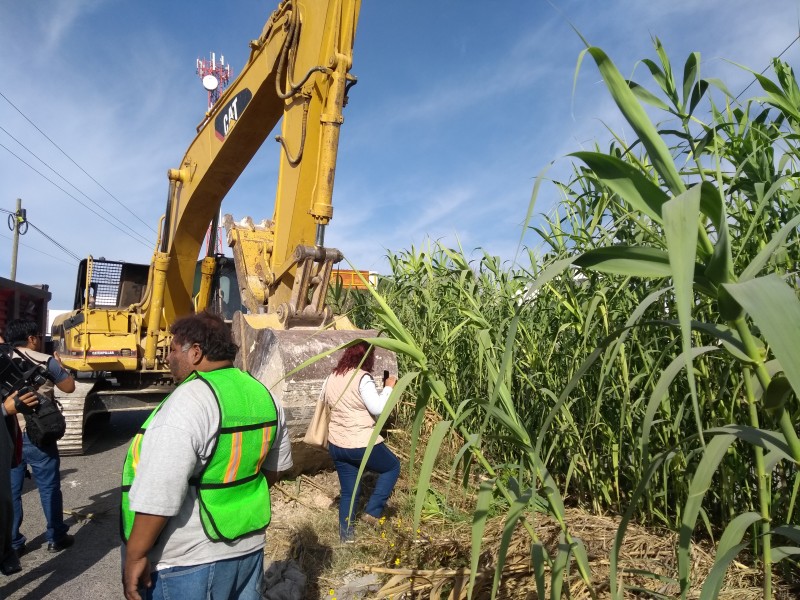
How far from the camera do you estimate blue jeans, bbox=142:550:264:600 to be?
219 centimetres

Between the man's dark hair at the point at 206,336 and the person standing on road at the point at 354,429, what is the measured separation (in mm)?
1643

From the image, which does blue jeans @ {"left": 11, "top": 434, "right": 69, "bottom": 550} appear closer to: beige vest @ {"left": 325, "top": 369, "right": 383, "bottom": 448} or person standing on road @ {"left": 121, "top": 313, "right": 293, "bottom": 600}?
beige vest @ {"left": 325, "top": 369, "right": 383, "bottom": 448}

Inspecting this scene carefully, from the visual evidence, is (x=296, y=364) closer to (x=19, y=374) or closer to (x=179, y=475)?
(x=19, y=374)

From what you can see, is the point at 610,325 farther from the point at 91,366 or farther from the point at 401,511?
the point at 91,366

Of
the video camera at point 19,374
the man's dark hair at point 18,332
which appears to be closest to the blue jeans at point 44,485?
the video camera at point 19,374

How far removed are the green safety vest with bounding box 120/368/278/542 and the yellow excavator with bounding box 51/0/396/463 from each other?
1.66ft

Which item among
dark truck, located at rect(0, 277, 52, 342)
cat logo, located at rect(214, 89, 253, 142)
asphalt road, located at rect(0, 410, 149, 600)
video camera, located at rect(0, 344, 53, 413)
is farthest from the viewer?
dark truck, located at rect(0, 277, 52, 342)

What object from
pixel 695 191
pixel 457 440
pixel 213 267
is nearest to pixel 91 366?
pixel 213 267

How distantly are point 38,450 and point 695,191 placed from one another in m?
4.87

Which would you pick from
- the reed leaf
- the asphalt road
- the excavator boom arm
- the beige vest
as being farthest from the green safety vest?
the excavator boom arm

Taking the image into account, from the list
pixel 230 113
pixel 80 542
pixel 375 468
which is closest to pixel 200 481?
pixel 375 468

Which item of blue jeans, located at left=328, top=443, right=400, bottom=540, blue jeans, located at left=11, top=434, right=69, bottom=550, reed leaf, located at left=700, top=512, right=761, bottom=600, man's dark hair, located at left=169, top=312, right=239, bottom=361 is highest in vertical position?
man's dark hair, located at left=169, top=312, right=239, bottom=361

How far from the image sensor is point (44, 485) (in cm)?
456

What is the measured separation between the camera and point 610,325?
3.20 metres
